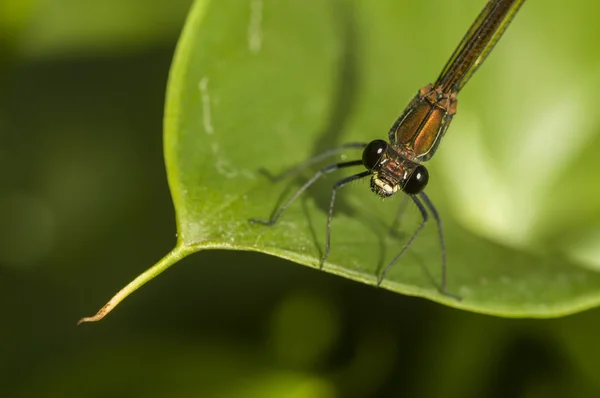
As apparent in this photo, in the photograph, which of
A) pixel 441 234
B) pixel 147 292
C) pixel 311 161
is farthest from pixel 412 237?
pixel 147 292

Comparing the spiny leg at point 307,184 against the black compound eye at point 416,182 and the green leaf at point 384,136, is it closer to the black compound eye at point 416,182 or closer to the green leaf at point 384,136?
the green leaf at point 384,136

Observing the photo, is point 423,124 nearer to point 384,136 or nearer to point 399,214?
point 384,136

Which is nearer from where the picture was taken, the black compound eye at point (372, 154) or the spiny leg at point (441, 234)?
the spiny leg at point (441, 234)

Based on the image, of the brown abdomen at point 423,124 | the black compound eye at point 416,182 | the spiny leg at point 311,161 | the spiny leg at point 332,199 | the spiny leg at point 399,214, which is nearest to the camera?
the spiny leg at point 332,199

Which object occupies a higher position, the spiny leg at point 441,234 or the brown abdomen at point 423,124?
the brown abdomen at point 423,124

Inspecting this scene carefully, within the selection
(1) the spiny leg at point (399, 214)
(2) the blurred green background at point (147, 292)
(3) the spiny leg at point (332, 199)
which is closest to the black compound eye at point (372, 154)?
(3) the spiny leg at point (332, 199)

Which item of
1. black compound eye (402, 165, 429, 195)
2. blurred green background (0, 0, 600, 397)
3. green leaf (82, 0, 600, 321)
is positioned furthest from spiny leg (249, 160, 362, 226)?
blurred green background (0, 0, 600, 397)
